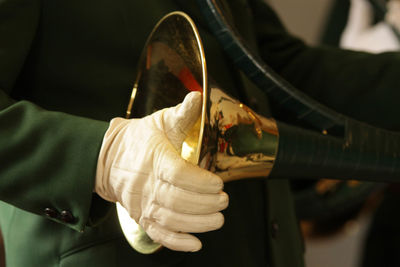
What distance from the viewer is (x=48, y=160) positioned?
1.51 ft

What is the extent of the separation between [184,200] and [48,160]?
157mm

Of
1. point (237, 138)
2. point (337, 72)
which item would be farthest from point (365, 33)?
point (237, 138)

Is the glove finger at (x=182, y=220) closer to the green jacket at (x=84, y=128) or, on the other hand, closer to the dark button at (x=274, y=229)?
the green jacket at (x=84, y=128)

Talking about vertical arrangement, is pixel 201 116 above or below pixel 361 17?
above

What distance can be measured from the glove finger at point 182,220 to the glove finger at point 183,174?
0.03 meters

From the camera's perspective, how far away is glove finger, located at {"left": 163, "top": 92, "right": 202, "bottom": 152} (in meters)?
0.44

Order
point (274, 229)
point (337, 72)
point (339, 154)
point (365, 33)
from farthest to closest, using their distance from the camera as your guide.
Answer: point (365, 33) < point (337, 72) < point (274, 229) < point (339, 154)

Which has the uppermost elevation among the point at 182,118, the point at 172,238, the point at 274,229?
the point at 182,118

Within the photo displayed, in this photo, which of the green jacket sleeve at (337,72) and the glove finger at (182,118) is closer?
the glove finger at (182,118)

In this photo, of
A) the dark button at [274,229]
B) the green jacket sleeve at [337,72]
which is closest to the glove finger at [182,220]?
the dark button at [274,229]

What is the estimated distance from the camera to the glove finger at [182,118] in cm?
44

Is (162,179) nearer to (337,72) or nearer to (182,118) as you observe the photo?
(182,118)

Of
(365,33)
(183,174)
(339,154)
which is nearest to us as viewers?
(183,174)

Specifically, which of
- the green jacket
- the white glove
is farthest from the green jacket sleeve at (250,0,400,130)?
the white glove
